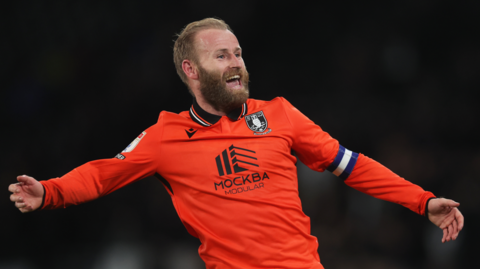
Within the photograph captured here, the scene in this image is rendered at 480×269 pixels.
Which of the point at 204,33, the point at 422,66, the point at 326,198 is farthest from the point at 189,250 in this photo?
the point at 422,66

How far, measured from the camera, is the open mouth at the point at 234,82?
2805mm

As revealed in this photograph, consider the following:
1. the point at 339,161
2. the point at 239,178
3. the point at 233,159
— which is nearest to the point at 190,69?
the point at 233,159

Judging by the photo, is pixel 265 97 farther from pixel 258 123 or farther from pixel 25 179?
pixel 25 179

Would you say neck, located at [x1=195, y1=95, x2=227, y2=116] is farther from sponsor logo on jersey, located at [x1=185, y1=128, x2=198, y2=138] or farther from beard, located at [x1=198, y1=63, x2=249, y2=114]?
sponsor logo on jersey, located at [x1=185, y1=128, x2=198, y2=138]

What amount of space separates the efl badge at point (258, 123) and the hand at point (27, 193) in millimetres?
1239

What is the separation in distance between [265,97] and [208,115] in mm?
3178

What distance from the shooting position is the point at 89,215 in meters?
5.07

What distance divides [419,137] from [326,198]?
1.38m

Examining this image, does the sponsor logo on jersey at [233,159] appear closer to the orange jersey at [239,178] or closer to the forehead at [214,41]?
the orange jersey at [239,178]

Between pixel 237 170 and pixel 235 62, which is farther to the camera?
pixel 235 62

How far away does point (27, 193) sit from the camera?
2248 millimetres

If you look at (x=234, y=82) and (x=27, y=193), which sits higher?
(x=234, y=82)

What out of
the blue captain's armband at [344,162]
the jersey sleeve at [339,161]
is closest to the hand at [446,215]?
the jersey sleeve at [339,161]

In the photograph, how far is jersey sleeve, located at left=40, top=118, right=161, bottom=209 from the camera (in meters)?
2.40
